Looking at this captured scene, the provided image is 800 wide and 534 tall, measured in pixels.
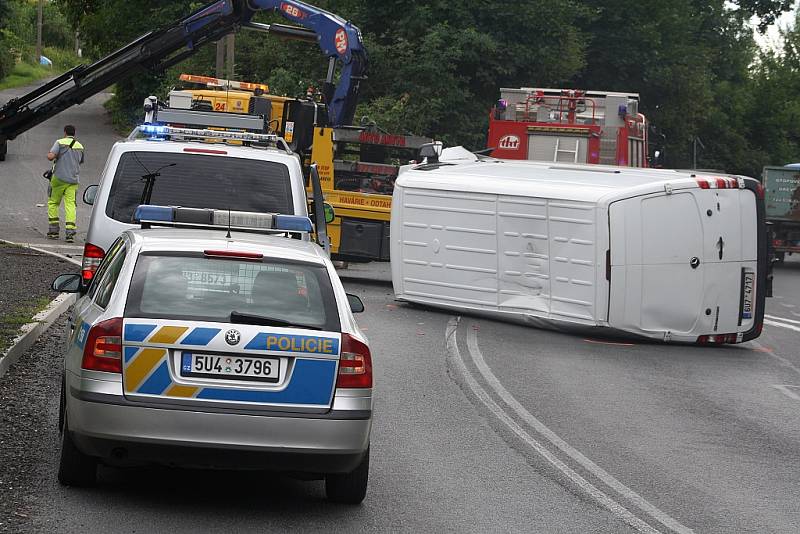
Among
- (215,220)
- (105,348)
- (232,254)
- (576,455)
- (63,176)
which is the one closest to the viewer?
(105,348)

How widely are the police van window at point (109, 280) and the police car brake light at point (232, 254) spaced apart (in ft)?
1.61

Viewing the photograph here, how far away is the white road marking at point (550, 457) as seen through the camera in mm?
7743

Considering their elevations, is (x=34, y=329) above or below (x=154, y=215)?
below

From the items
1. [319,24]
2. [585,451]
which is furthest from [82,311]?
[319,24]

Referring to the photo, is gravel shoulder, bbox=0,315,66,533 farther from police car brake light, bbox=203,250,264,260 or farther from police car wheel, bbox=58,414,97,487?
police car brake light, bbox=203,250,264,260

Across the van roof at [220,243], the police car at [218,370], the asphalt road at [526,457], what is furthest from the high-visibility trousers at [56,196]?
the police car at [218,370]

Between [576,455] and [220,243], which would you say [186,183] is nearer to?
[220,243]

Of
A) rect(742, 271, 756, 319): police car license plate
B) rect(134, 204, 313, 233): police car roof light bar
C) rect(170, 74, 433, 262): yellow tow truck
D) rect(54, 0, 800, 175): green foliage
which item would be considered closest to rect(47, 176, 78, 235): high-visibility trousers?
rect(170, 74, 433, 262): yellow tow truck

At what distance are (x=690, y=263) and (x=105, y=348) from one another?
1049cm

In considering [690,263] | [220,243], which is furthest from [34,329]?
[690,263]

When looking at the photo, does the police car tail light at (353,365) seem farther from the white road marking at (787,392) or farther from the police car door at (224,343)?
the white road marking at (787,392)

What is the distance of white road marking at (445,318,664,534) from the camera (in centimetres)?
774

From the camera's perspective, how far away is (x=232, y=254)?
24.5 ft

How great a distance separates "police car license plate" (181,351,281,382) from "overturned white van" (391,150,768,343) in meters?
9.45
